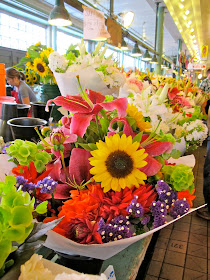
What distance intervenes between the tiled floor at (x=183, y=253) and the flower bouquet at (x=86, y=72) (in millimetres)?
1070

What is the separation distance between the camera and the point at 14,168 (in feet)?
2.42

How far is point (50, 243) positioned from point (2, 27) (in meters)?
8.64

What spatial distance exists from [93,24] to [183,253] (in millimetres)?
1678

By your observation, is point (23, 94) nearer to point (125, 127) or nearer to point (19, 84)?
point (19, 84)

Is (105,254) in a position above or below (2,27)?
below

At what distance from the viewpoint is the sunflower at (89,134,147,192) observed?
68 cm

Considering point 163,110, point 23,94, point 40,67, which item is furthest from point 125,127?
point 23,94

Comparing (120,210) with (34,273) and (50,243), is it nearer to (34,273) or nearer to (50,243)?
(50,243)

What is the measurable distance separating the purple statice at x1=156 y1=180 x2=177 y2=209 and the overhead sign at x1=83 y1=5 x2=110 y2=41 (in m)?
1.15

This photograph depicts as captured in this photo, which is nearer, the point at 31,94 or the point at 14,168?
the point at 14,168

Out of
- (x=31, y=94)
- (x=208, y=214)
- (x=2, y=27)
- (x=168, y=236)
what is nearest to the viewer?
(x=168, y=236)

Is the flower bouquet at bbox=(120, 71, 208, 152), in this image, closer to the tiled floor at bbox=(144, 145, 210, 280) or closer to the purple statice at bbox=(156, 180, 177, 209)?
the purple statice at bbox=(156, 180, 177, 209)

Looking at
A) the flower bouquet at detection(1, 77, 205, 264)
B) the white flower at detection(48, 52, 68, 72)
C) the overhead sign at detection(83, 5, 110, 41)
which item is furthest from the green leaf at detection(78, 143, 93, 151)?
the overhead sign at detection(83, 5, 110, 41)

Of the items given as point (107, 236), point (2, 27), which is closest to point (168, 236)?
point (107, 236)
